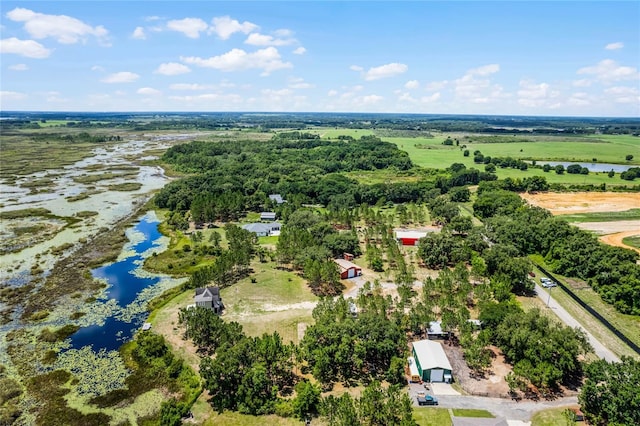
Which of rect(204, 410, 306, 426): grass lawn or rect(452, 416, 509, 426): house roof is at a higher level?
rect(452, 416, 509, 426): house roof

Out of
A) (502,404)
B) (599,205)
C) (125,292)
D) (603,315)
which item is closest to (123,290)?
(125,292)

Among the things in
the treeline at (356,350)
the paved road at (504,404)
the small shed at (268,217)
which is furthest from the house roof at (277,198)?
the paved road at (504,404)

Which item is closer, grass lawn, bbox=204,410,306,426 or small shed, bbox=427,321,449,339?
grass lawn, bbox=204,410,306,426

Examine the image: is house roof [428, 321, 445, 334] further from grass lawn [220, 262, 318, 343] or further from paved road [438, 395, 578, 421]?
grass lawn [220, 262, 318, 343]

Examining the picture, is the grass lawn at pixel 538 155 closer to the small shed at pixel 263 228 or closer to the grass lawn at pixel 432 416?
the small shed at pixel 263 228

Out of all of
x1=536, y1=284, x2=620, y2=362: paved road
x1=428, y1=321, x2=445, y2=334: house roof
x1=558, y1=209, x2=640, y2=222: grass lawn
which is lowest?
x1=536, y1=284, x2=620, y2=362: paved road

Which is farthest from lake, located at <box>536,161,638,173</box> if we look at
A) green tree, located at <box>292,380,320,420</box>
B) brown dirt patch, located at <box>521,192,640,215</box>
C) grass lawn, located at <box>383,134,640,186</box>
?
green tree, located at <box>292,380,320,420</box>
